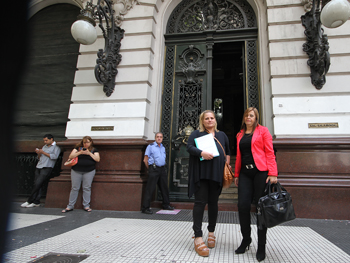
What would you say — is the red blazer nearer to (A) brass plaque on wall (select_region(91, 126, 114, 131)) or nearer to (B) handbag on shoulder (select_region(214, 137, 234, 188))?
(B) handbag on shoulder (select_region(214, 137, 234, 188))

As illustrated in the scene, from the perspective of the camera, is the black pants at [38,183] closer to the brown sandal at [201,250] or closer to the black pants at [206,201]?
the black pants at [206,201]

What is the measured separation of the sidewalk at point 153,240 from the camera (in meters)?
2.83

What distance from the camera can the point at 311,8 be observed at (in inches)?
249

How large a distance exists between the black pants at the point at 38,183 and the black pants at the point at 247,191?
5898 mm

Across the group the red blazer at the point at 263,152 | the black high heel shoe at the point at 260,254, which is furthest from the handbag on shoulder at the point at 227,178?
the black high heel shoe at the point at 260,254

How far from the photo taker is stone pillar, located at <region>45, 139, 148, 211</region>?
6051 millimetres

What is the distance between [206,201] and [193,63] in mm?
5332

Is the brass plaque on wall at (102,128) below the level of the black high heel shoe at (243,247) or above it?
above

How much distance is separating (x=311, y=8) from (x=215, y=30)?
8.73 feet

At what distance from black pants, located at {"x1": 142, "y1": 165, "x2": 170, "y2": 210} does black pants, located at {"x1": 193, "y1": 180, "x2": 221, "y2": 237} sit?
273 cm

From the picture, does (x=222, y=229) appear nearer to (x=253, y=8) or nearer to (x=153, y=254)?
(x=153, y=254)

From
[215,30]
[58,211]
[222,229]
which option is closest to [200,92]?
[215,30]

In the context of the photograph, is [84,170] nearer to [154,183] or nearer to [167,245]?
[154,183]

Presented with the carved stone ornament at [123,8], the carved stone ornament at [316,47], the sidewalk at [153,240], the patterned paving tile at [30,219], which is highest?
the carved stone ornament at [123,8]
